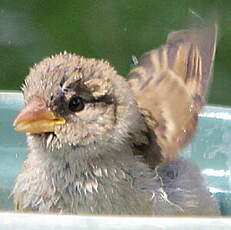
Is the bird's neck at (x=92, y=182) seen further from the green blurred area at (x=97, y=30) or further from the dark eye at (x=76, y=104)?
the green blurred area at (x=97, y=30)

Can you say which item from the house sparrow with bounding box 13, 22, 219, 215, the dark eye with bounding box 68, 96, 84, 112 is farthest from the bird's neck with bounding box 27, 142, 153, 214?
the dark eye with bounding box 68, 96, 84, 112

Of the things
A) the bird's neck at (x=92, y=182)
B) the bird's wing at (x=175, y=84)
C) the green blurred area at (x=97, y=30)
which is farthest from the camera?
the green blurred area at (x=97, y=30)

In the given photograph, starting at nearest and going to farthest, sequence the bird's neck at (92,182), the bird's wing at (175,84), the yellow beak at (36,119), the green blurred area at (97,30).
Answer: the yellow beak at (36,119) < the bird's neck at (92,182) < the bird's wing at (175,84) < the green blurred area at (97,30)

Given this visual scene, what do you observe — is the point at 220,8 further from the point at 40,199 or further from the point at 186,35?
the point at 40,199

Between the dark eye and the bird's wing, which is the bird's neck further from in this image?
the bird's wing

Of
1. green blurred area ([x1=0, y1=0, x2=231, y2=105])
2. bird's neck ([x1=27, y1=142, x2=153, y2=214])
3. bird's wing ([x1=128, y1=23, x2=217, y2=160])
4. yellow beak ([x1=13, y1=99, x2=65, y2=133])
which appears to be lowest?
green blurred area ([x1=0, y1=0, x2=231, y2=105])

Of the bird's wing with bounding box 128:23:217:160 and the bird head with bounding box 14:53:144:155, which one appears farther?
the bird's wing with bounding box 128:23:217:160

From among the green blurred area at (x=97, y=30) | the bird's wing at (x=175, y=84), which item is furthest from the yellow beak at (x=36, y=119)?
the green blurred area at (x=97, y=30)

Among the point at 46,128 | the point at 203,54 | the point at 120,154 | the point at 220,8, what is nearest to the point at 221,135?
the point at 203,54

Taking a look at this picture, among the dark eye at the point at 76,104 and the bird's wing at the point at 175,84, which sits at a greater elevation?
the dark eye at the point at 76,104
